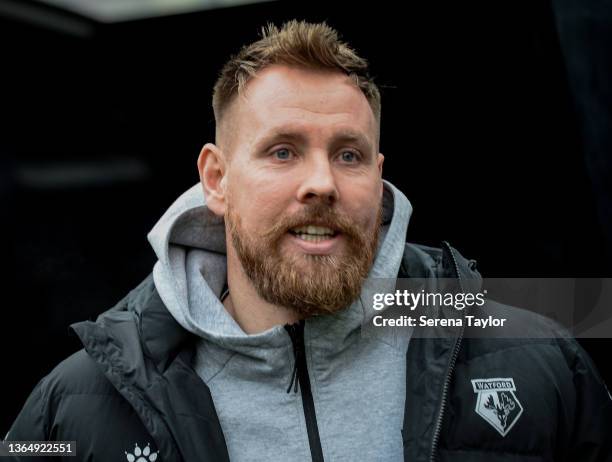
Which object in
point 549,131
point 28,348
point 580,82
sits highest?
point 580,82

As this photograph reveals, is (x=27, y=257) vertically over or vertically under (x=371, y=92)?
under

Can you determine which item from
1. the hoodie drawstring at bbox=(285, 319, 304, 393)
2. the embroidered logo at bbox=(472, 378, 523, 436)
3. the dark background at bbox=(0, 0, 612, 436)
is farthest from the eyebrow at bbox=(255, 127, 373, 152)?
the dark background at bbox=(0, 0, 612, 436)

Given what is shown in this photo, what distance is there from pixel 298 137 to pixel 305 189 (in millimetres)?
147

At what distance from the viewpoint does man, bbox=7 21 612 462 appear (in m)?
1.61

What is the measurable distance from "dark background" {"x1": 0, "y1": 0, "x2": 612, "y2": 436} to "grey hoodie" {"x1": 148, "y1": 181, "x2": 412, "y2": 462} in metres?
1.07

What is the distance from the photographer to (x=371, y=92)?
1.91 meters

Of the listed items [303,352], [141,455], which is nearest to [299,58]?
[303,352]

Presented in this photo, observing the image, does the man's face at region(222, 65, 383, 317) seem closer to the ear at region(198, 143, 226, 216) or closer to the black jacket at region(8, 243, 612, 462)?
the ear at region(198, 143, 226, 216)

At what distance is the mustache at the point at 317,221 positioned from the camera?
168 cm

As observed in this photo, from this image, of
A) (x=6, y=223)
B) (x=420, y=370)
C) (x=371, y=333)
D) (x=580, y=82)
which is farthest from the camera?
(x=6, y=223)

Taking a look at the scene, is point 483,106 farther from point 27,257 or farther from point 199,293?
point 27,257

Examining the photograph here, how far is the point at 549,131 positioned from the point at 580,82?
0.22 metres

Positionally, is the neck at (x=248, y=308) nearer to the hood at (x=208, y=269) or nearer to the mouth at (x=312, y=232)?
the hood at (x=208, y=269)

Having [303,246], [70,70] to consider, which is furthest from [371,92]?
[70,70]
